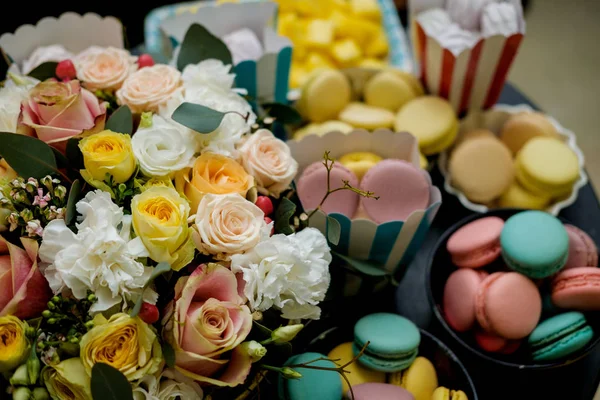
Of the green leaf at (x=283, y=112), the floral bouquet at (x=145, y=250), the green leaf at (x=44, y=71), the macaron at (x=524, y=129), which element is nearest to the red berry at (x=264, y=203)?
the floral bouquet at (x=145, y=250)

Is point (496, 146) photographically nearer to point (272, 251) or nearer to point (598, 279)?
point (598, 279)

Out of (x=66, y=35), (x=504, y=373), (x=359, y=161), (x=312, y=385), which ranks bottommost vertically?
(x=504, y=373)

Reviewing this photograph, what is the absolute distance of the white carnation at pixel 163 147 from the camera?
742 millimetres

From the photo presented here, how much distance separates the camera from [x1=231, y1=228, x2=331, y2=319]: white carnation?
27.3 inches

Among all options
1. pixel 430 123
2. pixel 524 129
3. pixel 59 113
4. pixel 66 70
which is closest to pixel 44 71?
pixel 66 70

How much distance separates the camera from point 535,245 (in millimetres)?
911

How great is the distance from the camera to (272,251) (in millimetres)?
701

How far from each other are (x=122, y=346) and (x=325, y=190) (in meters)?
0.40

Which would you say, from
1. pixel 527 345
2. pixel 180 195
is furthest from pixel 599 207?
pixel 180 195

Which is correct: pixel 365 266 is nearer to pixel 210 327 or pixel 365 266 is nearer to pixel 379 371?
pixel 379 371

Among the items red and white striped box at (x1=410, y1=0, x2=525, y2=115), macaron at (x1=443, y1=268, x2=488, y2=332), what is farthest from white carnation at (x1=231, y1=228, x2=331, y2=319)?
red and white striped box at (x1=410, y1=0, x2=525, y2=115)

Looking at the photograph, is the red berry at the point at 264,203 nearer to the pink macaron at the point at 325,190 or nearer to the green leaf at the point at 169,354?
the pink macaron at the point at 325,190

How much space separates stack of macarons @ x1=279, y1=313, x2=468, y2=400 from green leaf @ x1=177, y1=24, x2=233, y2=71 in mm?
503

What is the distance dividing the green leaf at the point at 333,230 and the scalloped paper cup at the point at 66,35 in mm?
623
